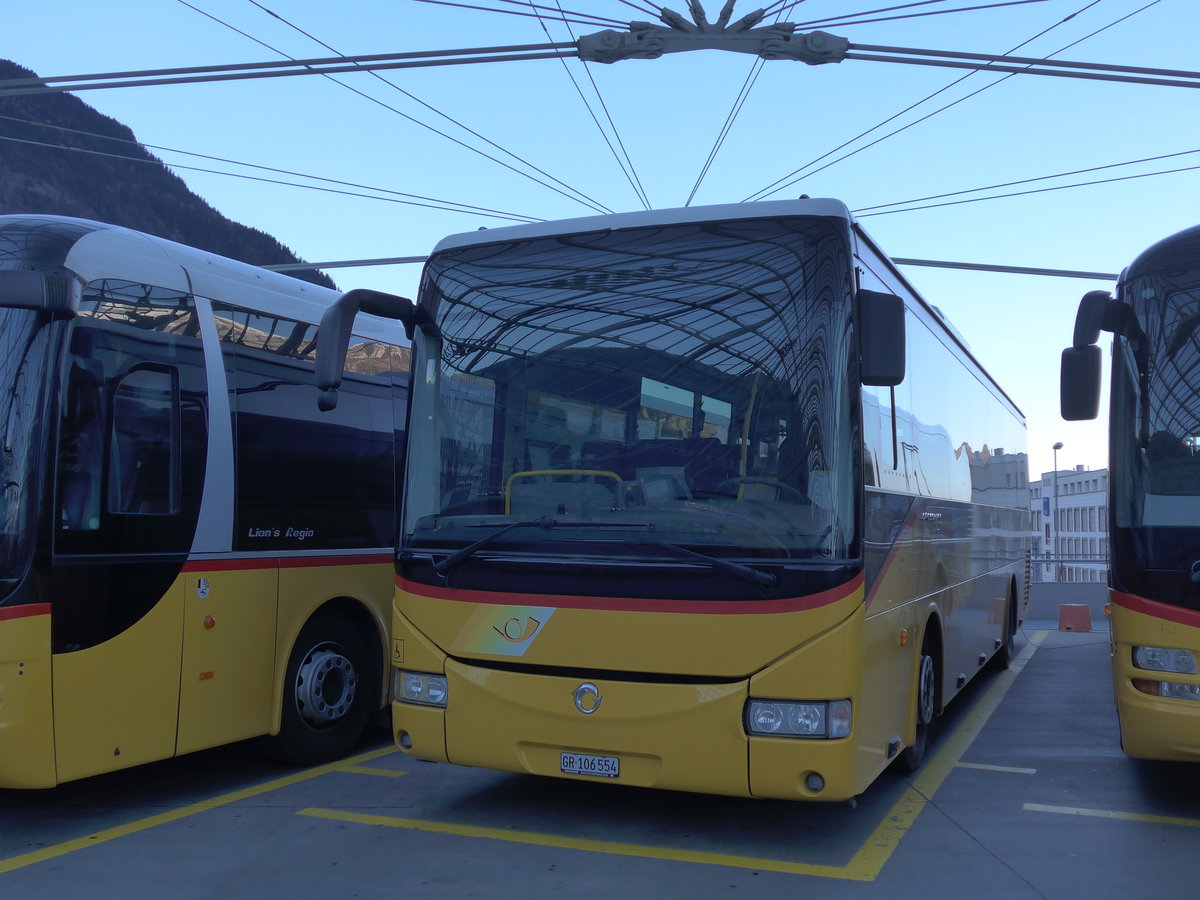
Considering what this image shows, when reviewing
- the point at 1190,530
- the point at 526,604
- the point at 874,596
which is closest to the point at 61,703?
the point at 526,604

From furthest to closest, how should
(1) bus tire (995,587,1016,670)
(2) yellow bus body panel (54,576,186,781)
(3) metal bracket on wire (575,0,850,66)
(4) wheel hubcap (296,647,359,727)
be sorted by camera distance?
(1) bus tire (995,587,1016,670), (3) metal bracket on wire (575,0,850,66), (4) wheel hubcap (296,647,359,727), (2) yellow bus body panel (54,576,186,781)

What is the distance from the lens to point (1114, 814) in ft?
21.0

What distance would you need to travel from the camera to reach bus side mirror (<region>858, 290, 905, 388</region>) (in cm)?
544

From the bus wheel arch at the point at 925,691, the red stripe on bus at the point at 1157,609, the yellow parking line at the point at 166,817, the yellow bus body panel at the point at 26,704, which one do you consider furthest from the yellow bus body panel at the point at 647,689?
the yellow bus body panel at the point at 26,704

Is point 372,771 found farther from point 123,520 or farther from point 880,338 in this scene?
point 880,338

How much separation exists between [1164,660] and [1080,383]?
65.9 inches

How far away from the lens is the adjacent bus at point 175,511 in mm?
5629

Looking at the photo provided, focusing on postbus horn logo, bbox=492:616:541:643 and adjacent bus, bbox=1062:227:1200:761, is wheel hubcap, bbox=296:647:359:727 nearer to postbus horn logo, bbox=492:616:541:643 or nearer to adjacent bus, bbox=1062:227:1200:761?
postbus horn logo, bbox=492:616:541:643

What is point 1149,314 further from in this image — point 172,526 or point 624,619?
point 172,526

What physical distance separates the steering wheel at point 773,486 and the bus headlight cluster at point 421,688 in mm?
1795

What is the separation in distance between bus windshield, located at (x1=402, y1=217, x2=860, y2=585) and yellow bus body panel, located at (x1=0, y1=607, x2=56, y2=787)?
1.85 m

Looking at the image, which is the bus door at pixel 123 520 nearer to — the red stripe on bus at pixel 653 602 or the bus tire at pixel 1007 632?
the red stripe on bus at pixel 653 602

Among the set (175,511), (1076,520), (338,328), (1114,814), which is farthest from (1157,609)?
(1076,520)

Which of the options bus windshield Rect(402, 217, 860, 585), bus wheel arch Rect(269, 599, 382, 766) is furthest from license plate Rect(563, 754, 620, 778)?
bus wheel arch Rect(269, 599, 382, 766)
